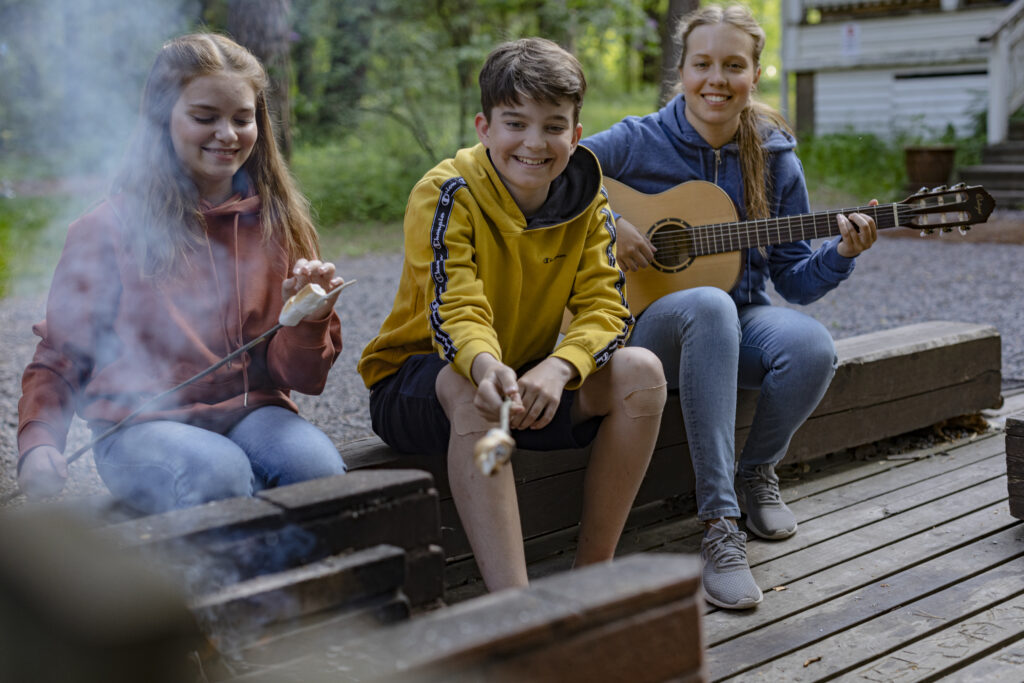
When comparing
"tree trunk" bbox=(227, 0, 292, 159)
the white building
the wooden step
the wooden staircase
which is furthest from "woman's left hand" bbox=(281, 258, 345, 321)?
the white building

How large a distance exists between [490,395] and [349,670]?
0.84 m

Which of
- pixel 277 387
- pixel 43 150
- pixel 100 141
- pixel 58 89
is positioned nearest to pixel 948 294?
pixel 277 387

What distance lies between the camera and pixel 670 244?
3000mm

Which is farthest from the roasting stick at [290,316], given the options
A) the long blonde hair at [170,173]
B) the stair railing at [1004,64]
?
the stair railing at [1004,64]

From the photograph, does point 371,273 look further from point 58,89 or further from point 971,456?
point 971,456

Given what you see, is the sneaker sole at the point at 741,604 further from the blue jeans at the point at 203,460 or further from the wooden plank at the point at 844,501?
the blue jeans at the point at 203,460

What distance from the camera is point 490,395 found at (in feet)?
6.57

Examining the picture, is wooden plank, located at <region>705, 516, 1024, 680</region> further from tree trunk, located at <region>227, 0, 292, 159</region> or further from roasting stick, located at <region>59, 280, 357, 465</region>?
tree trunk, located at <region>227, 0, 292, 159</region>

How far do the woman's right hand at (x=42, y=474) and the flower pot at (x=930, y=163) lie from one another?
983 cm

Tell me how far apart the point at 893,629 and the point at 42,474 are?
5.94 ft

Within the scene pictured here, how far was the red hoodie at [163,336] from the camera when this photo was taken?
2158 millimetres

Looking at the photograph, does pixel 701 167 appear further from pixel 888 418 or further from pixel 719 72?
pixel 888 418

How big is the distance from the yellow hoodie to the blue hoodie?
1.94 ft

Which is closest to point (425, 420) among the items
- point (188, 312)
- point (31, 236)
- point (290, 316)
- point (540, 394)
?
point (540, 394)
